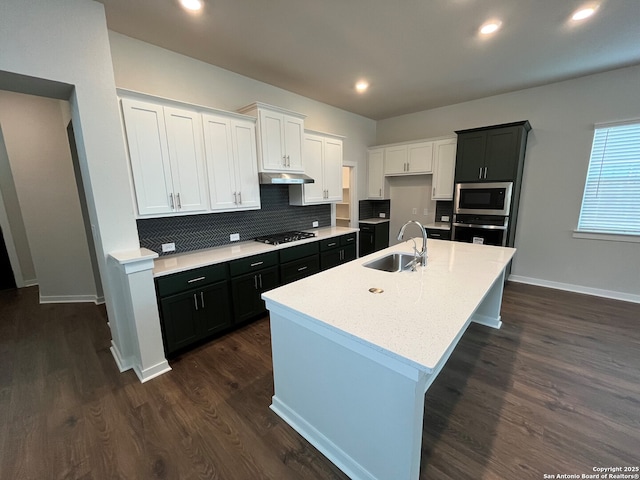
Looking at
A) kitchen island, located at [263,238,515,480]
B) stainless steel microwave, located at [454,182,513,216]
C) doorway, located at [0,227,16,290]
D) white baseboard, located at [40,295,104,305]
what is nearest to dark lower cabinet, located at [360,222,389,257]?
stainless steel microwave, located at [454,182,513,216]

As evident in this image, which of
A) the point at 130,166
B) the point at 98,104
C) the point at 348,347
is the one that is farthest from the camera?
the point at 130,166

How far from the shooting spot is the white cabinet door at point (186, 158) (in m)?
2.40

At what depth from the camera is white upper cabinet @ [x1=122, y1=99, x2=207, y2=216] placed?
86.5 inches

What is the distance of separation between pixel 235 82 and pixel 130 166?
5.65ft

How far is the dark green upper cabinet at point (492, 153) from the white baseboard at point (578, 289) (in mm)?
1718

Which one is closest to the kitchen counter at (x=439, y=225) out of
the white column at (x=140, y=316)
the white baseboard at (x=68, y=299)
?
the white column at (x=140, y=316)

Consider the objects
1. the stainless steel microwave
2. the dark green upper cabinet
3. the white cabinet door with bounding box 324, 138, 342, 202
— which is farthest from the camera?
the white cabinet door with bounding box 324, 138, 342, 202

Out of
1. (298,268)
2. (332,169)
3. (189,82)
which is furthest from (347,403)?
(332,169)

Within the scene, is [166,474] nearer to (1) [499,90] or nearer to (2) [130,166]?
(2) [130,166]

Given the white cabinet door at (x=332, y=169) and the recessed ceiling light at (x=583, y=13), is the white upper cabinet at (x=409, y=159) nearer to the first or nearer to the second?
the white cabinet door at (x=332, y=169)

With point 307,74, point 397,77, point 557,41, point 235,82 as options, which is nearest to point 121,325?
point 235,82

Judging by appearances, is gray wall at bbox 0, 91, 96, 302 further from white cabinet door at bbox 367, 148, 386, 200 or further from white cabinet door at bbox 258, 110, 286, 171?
white cabinet door at bbox 367, 148, 386, 200

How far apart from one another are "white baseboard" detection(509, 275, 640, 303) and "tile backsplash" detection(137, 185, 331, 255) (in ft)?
11.5

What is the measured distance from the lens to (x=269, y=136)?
3.12 meters
